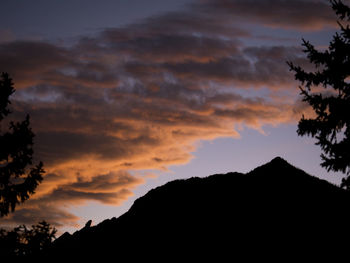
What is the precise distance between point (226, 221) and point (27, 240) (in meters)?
7.96

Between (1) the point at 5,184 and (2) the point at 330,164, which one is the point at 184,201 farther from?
(1) the point at 5,184

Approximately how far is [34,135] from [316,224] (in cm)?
1696

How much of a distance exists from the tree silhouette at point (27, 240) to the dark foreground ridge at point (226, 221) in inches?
38.5

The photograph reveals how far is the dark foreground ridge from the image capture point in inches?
324

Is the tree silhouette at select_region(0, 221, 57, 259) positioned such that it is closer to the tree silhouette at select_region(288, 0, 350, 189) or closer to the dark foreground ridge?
the dark foreground ridge

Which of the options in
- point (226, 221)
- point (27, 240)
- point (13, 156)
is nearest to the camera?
point (226, 221)

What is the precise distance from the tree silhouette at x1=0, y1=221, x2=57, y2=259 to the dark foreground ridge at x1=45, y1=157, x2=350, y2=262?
0.98 meters

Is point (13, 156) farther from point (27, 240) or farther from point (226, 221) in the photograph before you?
point (226, 221)

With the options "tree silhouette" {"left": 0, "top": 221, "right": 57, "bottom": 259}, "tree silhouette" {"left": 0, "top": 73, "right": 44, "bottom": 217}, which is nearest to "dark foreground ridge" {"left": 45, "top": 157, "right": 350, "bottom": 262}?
"tree silhouette" {"left": 0, "top": 221, "right": 57, "bottom": 259}

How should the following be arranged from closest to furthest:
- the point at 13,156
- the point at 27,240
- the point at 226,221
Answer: the point at 226,221, the point at 27,240, the point at 13,156

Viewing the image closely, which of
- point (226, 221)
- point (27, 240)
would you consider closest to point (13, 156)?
point (27, 240)

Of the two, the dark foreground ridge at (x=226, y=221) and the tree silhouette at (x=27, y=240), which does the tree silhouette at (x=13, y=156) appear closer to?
the tree silhouette at (x=27, y=240)

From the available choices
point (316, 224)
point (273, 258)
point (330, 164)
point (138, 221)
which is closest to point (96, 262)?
point (138, 221)

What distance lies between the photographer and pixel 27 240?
42.5 ft
